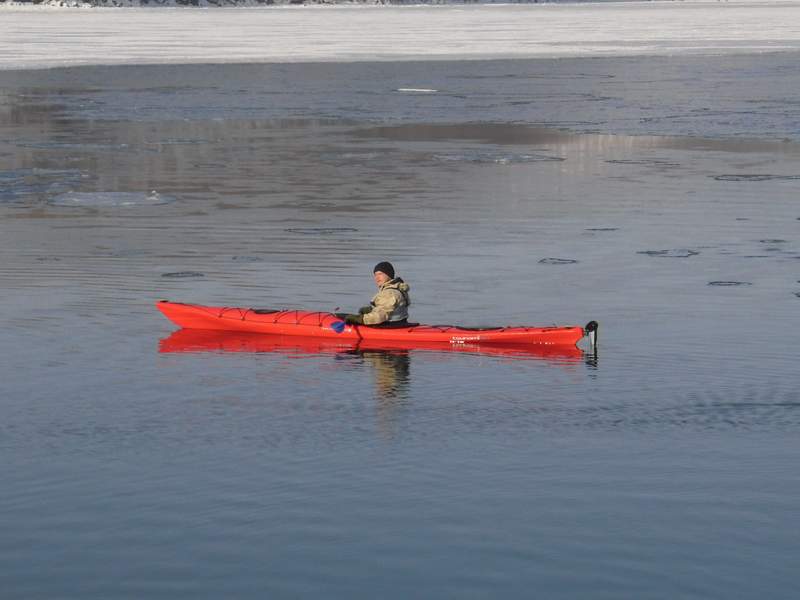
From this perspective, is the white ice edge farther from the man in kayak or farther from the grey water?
the man in kayak

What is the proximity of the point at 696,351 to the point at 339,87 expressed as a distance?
143ft

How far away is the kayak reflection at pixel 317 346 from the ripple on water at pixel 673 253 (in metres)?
6.05

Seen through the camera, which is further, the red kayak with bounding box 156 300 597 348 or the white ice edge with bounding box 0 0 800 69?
the white ice edge with bounding box 0 0 800 69

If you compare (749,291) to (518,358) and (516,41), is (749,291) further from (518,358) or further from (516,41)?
(516,41)

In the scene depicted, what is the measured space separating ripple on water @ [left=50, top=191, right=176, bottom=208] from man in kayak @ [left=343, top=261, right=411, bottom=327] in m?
11.8

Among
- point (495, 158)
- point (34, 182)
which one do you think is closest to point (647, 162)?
point (495, 158)

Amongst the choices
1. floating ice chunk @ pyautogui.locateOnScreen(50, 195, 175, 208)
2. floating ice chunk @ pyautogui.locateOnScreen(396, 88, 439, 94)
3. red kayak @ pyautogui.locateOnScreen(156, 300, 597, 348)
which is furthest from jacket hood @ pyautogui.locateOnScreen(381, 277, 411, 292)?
floating ice chunk @ pyautogui.locateOnScreen(396, 88, 439, 94)

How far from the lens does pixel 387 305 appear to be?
717 inches

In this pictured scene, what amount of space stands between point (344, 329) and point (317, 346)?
0.36 metres

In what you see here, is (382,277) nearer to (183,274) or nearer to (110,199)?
(183,274)

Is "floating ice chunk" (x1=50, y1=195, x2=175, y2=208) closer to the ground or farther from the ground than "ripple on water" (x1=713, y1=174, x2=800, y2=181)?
closer to the ground

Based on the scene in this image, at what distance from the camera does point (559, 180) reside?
32.5 m

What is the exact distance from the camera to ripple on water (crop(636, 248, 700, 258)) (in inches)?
922

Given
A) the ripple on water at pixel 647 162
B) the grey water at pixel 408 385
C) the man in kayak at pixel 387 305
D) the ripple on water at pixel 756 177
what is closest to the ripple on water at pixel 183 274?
the grey water at pixel 408 385
